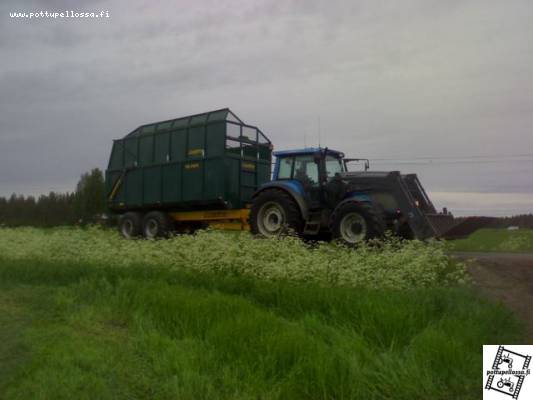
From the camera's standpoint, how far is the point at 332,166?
12656 millimetres

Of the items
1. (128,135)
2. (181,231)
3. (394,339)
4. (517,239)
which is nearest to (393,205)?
(394,339)

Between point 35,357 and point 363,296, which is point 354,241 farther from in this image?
point 35,357

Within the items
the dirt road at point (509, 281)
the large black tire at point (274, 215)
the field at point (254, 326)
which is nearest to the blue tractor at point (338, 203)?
the large black tire at point (274, 215)

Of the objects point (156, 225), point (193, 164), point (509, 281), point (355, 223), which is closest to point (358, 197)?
point (355, 223)

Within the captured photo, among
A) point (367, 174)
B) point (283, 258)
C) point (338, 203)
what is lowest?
point (283, 258)

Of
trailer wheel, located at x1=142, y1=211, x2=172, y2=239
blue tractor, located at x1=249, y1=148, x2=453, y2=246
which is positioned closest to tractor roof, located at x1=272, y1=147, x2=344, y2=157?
blue tractor, located at x1=249, y1=148, x2=453, y2=246

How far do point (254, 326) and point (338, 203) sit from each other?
639cm

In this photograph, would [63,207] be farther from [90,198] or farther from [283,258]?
[283,258]

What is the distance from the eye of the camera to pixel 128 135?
17.6m

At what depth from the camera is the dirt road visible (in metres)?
6.31

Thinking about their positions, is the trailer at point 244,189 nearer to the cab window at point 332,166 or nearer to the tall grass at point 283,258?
the cab window at point 332,166

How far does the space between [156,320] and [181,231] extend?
34.2 ft

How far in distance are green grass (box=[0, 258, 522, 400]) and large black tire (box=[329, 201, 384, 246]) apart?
3024 mm

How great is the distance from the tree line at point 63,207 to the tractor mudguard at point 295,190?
26145mm
